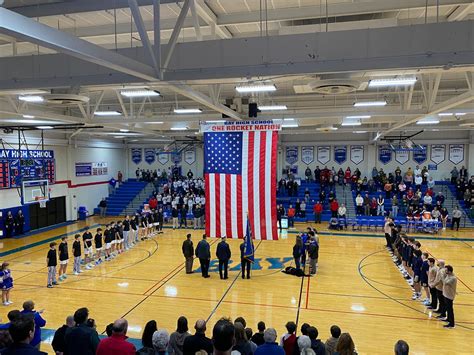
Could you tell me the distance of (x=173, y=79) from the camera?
6719mm

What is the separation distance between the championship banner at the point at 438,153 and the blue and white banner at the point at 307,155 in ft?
29.9

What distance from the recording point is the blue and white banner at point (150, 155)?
33312 millimetres

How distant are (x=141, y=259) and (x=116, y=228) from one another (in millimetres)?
1700

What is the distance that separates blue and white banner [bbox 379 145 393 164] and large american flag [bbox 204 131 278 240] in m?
22.1

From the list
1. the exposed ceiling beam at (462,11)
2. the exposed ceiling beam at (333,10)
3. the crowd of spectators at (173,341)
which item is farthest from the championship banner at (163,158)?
the crowd of spectators at (173,341)

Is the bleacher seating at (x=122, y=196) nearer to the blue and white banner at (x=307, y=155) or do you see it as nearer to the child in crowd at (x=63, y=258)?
the blue and white banner at (x=307, y=155)

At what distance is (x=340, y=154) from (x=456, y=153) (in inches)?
335

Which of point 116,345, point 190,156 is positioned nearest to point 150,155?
point 190,156

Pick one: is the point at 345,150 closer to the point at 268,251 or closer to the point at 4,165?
the point at 268,251

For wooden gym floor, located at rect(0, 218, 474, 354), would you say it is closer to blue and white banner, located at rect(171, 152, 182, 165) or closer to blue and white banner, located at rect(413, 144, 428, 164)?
blue and white banner, located at rect(413, 144, 428, 164)

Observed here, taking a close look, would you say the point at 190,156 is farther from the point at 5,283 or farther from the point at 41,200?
the point at 5,283

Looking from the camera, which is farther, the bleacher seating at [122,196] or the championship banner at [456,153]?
the bleacher seating at [122,196]

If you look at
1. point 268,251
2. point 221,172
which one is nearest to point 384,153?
point 268,251

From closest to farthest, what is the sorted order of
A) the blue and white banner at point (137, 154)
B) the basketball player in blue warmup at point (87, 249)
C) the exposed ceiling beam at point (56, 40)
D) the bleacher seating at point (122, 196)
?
the exposed ceiling beam at point (56, 40) → the basketball player in blue warmup at point (87, 249) → the bleacher seating at point (122, 196) → the blue and white banner at point (137, 154)
